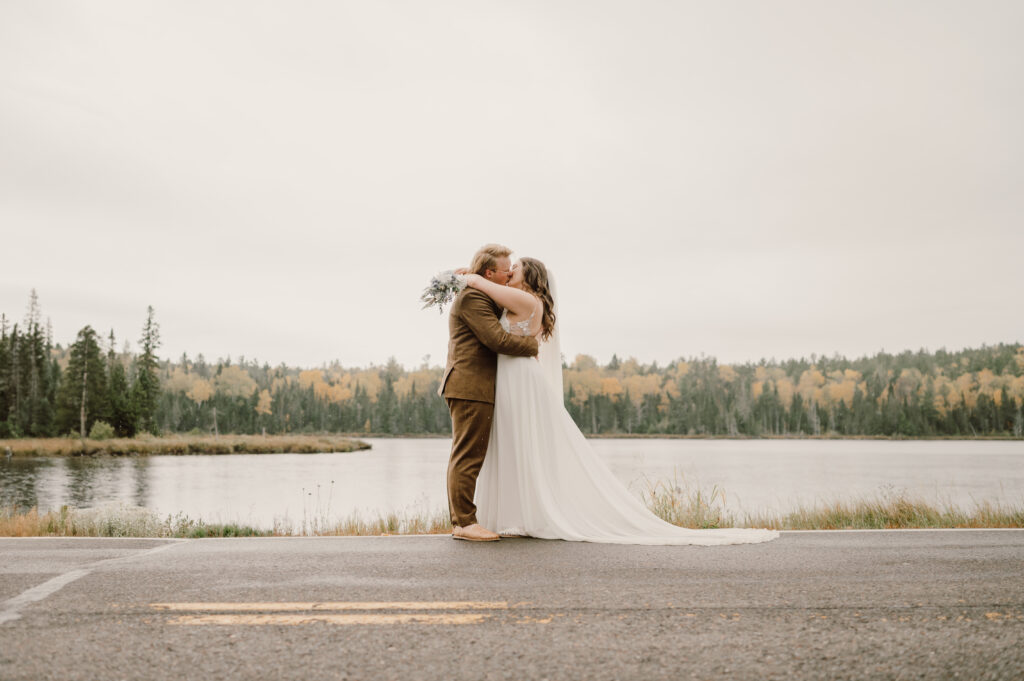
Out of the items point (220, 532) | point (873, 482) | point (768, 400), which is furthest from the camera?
point (768, 400)

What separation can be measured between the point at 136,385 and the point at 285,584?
284ft

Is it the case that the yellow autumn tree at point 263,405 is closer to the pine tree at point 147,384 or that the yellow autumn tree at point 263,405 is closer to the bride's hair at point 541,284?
the pine tree at point 147,384

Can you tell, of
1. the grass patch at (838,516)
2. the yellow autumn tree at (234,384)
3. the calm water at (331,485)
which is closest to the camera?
the grass patch at (838,516)

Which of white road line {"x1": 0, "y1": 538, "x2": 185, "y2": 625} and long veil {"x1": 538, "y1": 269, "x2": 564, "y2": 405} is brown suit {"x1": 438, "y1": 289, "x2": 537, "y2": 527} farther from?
white road line {"x1": 0, "y1": 538, "x2": 185, "y2": 625}

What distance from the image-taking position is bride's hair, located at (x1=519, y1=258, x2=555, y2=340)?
6516 mm

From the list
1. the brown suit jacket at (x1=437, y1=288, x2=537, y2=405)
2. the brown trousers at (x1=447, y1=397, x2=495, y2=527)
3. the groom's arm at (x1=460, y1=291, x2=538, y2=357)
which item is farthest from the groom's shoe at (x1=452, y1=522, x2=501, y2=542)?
the groom's arm at (x1=460, y1=291, x2=538, y2=357)

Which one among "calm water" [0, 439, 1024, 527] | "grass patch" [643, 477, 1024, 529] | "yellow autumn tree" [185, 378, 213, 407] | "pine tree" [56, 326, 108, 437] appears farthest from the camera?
"yellow autumn tree" [185, 378, 213, 407]

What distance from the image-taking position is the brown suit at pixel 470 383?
615 cm

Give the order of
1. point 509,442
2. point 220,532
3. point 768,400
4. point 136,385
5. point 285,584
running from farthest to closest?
point 768,400
point 136,385
point 220,532
point 509,442
point 285,584

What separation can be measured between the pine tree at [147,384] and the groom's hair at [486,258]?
82528 mm

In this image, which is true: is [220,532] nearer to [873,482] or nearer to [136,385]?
[873,482]

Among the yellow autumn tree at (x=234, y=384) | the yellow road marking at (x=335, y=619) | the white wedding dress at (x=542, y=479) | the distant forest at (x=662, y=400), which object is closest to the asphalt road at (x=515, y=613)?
the yellow road marking at (x=335, y=619)

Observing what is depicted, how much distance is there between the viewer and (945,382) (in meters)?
156

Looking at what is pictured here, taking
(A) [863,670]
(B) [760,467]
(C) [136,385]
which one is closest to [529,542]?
(A) [863,670]
